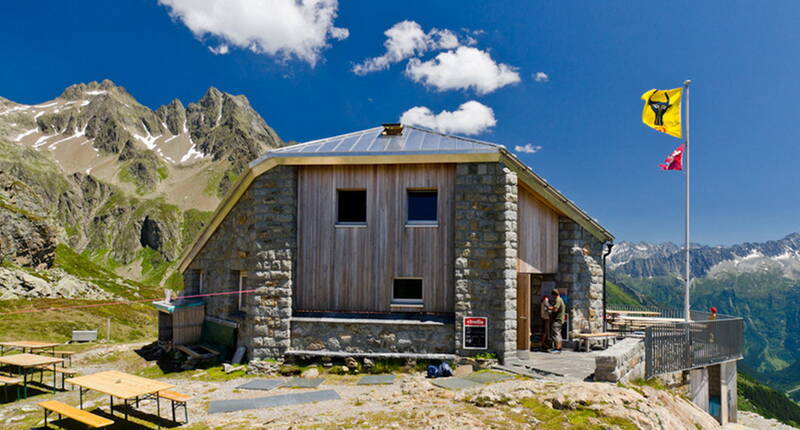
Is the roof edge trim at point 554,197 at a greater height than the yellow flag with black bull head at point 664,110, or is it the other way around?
the yellow flag with black bull head at point 664,110

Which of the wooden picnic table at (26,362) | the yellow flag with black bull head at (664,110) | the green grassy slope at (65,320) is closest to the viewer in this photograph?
the wooden picnic table at (26,362)

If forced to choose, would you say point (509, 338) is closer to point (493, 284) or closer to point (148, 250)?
point (493, 284)

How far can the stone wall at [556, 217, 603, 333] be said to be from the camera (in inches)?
627

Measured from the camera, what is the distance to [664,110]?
15.8 metres

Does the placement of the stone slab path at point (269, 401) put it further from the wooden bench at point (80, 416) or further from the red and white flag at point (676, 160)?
the red and white flag at point (676, 160)

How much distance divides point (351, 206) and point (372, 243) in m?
1.34

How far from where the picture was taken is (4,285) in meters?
33.8

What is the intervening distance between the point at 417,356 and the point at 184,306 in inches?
351

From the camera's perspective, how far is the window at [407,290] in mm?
14133

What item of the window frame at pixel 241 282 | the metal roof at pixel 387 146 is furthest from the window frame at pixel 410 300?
the window frame at pixel 241 282

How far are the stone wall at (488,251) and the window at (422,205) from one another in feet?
2.95

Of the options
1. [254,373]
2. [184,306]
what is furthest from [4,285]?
[254,373]

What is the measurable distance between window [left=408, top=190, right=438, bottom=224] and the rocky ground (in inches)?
179

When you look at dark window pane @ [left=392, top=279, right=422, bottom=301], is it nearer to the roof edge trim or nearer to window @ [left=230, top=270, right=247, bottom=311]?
the roof edge trim
